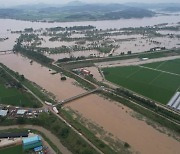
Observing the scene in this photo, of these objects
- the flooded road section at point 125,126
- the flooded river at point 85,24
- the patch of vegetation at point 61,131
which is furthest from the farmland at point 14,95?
the flooded river at point 85,24

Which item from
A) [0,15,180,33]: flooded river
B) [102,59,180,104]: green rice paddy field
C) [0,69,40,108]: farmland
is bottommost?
[0,69,40,108]: farmland

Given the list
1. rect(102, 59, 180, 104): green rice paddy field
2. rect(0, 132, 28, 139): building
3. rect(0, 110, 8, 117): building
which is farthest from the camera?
rect(102, 59, 180, 104): green rice paddy field

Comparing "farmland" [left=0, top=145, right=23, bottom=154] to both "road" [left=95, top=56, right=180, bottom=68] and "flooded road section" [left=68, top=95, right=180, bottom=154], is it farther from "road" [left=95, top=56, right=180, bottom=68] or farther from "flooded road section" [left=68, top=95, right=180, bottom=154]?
"road" [left=95, top=56, right=180, bottom=68]

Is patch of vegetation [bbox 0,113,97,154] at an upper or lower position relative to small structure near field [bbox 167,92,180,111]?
lower

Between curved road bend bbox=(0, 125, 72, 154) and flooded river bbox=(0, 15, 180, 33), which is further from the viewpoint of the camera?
flooded river bbox=(0, 15, 180, 33)

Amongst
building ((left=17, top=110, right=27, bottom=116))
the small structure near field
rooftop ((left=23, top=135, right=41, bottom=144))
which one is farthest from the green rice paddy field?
rooftop ((left=23, top=135, right=41, bottom=144))

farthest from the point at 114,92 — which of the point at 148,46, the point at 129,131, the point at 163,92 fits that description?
the point at 148,46
